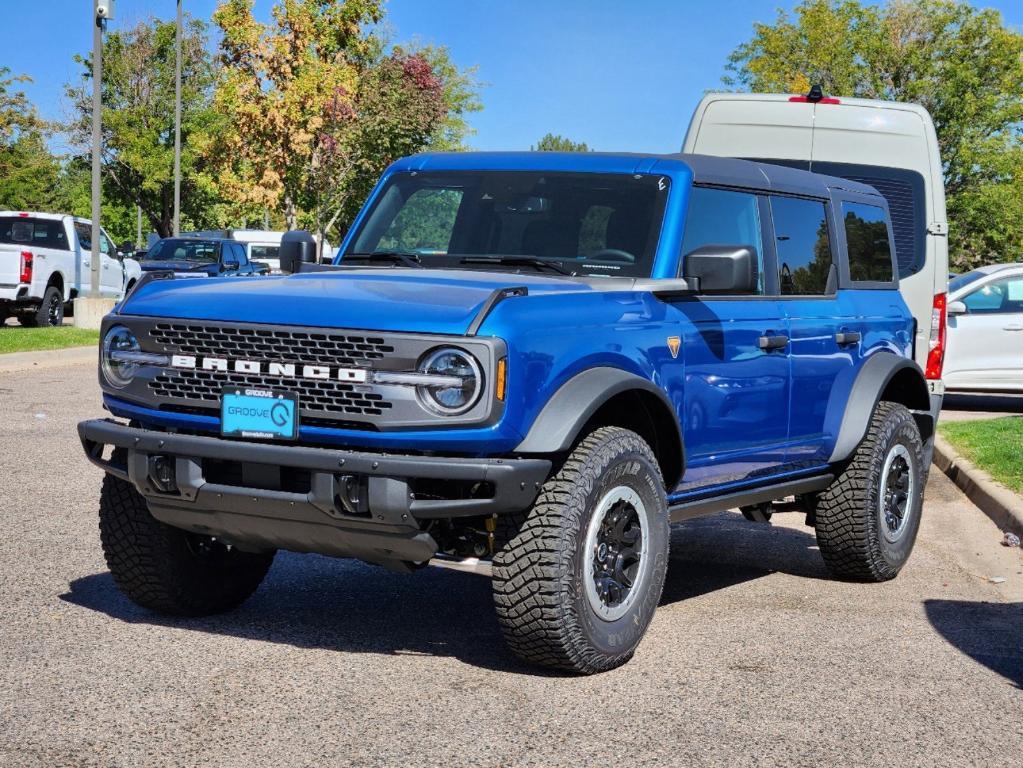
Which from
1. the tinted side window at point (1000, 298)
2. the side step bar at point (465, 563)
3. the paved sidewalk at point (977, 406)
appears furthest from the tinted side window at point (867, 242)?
the tinted side window at point (1000, 298)

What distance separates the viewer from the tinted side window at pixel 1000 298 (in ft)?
60.4

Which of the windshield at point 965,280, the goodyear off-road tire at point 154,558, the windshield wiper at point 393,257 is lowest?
the goodyear off-road tire at point 154,558

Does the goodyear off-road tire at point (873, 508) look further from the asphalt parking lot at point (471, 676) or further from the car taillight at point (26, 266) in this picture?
the car taillight at point (26, 266)

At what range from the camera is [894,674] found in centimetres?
584

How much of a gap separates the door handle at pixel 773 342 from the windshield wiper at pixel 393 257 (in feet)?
5.06

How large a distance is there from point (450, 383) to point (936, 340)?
687cm

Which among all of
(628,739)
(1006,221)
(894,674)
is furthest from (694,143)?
(1006,221)

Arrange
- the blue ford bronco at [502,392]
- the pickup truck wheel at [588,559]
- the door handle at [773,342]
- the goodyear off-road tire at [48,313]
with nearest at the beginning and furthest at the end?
the blue ford bronco at [502,392], the pickup truck wheel at [588,559], the door handle at [773,342], the goodyear off-road tire at [48,313]

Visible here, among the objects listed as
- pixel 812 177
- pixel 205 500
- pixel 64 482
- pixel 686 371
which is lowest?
pixel 64 482

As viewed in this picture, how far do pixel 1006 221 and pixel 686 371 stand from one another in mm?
42699

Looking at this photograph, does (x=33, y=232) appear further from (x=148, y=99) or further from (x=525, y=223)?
(x=148, y=99)

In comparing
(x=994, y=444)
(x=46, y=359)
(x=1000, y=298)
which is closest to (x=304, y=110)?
(x=46, y=359)

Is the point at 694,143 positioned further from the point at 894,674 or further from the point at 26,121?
the point at 26,121

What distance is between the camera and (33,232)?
2798 cm
